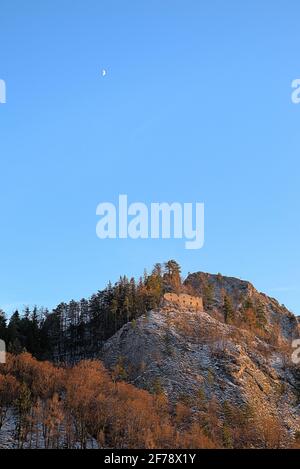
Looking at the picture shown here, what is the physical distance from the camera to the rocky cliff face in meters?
95.9

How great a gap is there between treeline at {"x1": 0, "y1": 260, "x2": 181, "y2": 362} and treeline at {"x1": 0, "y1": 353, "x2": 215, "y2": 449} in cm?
2986

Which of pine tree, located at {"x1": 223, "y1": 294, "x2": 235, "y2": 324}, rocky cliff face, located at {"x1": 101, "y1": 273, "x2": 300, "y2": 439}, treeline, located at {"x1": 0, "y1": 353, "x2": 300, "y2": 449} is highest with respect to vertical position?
pine tree, located at {"x1": 223, "y1": 294, "x2": 235, "y2": 324}

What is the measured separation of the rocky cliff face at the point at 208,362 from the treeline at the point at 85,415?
26.7 ft

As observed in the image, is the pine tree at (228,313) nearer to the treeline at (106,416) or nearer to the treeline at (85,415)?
the treeline at (106,416)

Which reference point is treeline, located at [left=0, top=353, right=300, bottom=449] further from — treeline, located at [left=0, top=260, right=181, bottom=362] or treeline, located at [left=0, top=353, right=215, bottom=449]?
treeline, located at [left=0, top=260, right=181, bottom=362]

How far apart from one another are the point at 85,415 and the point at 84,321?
205 feet

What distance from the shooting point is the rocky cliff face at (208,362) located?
9594cm

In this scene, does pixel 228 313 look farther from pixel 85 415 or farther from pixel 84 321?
pixel 85 415

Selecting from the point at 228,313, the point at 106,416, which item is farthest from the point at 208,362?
the point at 228,313

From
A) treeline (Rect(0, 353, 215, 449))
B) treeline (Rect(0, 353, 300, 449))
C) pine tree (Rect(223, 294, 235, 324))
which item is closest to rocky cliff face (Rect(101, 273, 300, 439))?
pine tree (Rect(223, 294, 235, 324))

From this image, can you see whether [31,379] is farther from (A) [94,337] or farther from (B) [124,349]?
(A) [94,337]

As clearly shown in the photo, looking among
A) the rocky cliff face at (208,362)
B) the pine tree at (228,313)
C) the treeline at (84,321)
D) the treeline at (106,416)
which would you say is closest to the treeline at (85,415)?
the treeline at (106,416)

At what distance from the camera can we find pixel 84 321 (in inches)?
5458

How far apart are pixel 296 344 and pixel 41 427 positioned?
278 ft
